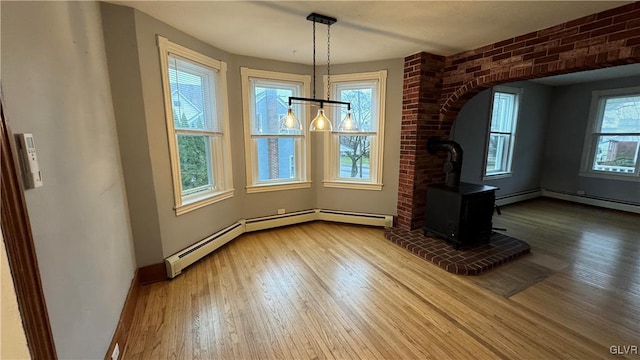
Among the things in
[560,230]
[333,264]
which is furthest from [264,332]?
[560,230]

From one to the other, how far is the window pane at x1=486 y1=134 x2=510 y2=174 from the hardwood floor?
2133 millimetres

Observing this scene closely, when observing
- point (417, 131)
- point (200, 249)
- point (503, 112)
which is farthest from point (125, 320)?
point (503, 112)

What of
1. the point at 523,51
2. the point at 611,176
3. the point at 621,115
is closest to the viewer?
the point at 523,51

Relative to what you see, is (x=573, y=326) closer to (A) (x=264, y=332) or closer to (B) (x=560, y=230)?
(A) (x=264, y=332)

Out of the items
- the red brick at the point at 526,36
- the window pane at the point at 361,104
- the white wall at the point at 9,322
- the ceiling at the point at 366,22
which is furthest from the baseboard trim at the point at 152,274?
the red brick at the point at 526,36

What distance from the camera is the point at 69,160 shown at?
130cm

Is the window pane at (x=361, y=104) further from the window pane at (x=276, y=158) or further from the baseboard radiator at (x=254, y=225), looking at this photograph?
the baseboard radiator at (x=254, y=225)

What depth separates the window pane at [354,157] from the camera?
4082 mm

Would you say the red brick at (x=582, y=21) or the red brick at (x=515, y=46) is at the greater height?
the red brick at (x=582, y=21)

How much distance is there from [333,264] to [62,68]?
270cm

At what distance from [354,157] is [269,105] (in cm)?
154

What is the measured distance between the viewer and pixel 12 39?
94cm

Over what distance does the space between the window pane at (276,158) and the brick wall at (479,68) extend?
5.61ft

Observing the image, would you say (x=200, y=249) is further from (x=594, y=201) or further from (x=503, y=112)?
(x=594, y=201)
